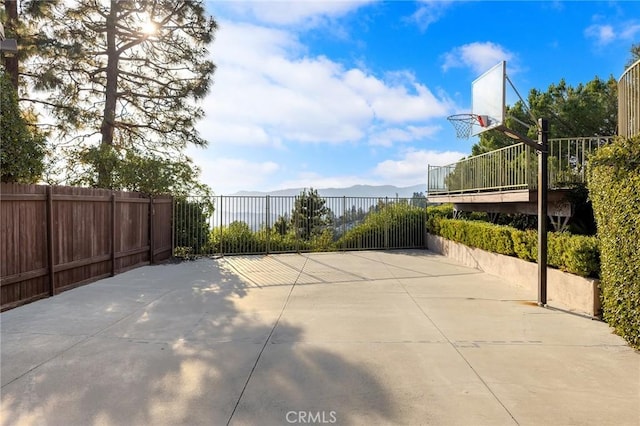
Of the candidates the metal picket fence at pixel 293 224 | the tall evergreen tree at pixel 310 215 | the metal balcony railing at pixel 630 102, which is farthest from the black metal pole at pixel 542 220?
the tall evergreen tree at pixel 310 215

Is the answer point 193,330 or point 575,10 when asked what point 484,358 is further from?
point 575,10

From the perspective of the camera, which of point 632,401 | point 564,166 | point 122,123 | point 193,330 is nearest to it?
point 632,401

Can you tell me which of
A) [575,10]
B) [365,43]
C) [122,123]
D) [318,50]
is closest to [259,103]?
[318,50]

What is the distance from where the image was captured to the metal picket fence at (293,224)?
11141mm

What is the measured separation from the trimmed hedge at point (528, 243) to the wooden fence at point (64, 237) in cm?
812

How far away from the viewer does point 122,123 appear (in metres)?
11.6

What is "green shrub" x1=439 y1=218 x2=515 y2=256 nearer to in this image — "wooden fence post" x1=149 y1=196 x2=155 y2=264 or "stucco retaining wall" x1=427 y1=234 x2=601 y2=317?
"stucco retaining wall" x1=427 y1=234 x2=601 y2=317

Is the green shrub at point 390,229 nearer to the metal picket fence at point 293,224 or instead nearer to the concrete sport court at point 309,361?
the metal picket fence at point 293,224

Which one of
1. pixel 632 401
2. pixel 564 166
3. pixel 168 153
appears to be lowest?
pixel 632 401

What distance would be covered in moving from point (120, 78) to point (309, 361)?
459 inches

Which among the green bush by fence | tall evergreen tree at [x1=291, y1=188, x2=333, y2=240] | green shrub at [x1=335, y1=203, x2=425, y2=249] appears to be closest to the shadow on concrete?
the green bush by fence

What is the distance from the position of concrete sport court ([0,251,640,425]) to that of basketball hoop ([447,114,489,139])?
3.01 metres

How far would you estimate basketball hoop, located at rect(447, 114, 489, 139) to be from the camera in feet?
22.1

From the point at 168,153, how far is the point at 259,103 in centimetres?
381
